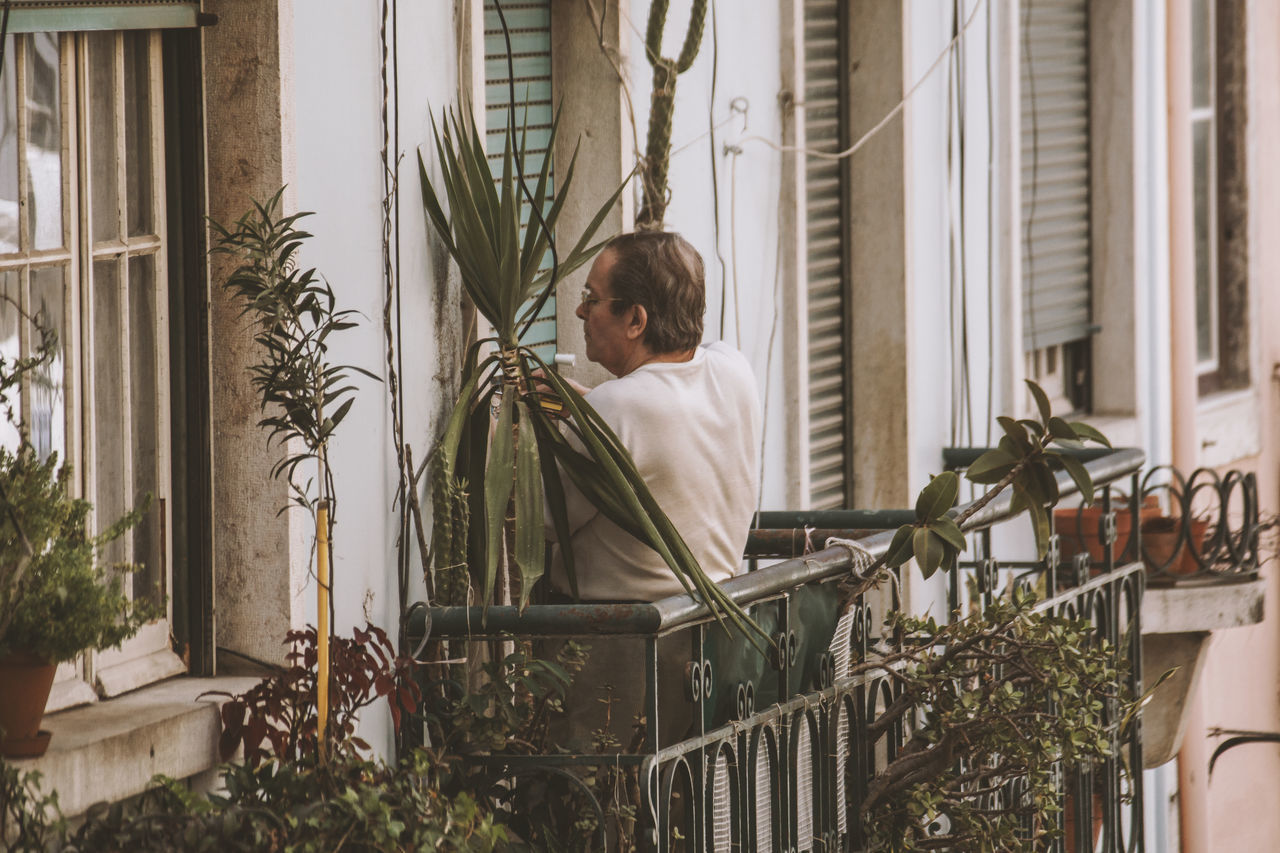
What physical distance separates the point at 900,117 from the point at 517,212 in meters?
3.58

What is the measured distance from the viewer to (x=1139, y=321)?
33.4 ft

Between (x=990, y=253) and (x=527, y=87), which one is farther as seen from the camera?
(x=990, y=253)

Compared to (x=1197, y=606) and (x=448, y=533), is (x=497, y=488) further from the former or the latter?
(x=1197, y=606)

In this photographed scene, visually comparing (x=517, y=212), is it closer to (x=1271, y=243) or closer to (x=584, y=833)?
(x=584, y=833)

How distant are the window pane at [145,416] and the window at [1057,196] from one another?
592 centimetres

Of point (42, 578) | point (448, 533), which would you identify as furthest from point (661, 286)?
point (42, 578)

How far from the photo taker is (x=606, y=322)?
475 cm

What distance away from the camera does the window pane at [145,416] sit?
4090 mm

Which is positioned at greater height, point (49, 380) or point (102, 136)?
point (102, 136)

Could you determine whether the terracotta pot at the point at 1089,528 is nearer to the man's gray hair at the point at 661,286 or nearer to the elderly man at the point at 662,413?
the elderly man at the point at 662,413

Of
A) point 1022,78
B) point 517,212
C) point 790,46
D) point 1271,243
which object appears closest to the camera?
point 517,212

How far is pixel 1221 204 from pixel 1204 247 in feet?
1.05

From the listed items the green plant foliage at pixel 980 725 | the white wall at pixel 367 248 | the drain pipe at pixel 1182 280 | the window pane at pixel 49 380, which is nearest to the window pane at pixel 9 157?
the window pane at pixel 49 380

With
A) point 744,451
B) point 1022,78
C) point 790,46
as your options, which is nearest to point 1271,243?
point 1022,78
